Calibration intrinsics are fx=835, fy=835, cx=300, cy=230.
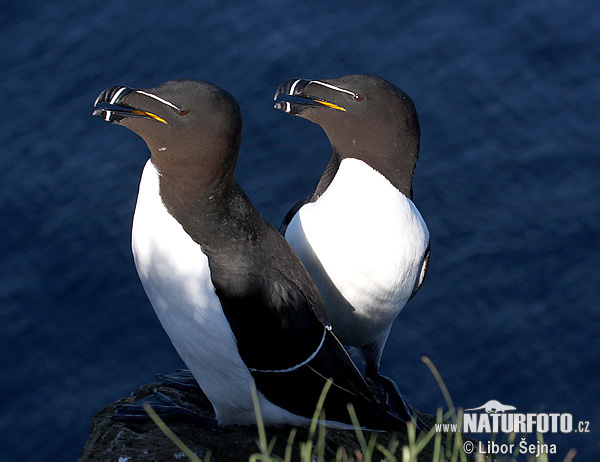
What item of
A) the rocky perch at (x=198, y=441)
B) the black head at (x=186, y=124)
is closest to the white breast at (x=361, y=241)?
the rocky perch at (x=198, y=441)

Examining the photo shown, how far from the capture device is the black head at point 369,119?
490cm

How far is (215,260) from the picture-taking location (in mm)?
4105

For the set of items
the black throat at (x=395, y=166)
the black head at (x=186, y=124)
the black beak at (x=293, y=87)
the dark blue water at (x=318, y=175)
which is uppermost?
the black head at (x=186, y=124)

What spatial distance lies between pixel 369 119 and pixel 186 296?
1579 millimetres

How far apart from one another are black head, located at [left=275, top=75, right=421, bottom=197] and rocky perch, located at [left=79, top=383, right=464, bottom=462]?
1.52m

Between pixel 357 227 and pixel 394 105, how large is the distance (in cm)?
76

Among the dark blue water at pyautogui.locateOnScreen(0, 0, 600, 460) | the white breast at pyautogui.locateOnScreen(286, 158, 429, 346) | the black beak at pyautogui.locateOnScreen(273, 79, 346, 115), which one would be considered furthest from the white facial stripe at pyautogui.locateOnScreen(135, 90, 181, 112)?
the dark blue water at pyautogui.locateOnScreen(0, 0, 600, 460)

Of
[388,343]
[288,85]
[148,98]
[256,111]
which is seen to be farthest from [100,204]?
[148,98]

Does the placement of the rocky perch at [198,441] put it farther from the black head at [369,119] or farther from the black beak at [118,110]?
the black beak at [118,110]

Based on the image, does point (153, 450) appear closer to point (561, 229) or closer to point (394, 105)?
point (394, 105)

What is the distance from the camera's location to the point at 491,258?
8.00 m

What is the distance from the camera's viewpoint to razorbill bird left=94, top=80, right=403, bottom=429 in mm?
4055

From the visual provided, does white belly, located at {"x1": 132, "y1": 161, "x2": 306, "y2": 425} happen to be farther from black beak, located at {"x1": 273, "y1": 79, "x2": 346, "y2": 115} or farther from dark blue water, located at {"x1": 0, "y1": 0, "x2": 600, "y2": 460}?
dark blue water, located at {"x1": 0, "y1": 0, "x2": 600, "y2": 460}

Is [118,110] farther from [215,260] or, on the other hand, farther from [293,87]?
[293,87]
